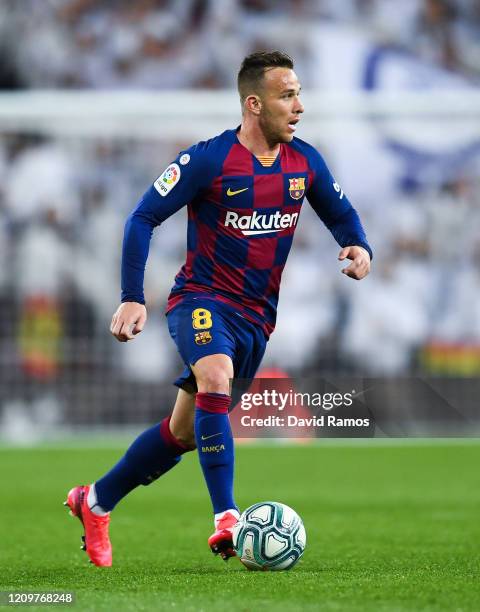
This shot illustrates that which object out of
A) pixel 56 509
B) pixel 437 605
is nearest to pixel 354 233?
pixel 437 605

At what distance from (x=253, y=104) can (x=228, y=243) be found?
553 mm

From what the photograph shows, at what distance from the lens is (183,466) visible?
10938 millimetres

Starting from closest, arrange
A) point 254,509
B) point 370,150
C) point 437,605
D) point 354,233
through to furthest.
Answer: point 437,605, point 254,509, point 354,233, point 370,150


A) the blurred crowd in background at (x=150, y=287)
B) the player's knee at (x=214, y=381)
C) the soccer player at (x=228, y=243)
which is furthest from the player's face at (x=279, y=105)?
the blurred crowd in background at (x=150, y=287)

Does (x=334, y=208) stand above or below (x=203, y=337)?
above

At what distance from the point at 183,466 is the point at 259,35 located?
6761 millimetres

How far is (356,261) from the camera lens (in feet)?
16.2

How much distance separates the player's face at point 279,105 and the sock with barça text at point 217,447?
1070 millimetres

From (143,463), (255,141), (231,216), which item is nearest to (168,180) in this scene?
(231,216)

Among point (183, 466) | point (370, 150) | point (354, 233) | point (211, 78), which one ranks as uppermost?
point (211, 78)

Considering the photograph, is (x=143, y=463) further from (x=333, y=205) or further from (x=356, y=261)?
(x=333, y=205)

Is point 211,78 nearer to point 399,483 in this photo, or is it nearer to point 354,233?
point 399,483

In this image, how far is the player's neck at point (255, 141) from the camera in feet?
16.4

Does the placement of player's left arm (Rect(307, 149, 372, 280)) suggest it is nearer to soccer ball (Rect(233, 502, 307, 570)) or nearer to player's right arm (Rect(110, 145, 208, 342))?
player's right arm (Rect(110, 145, 208, 342))
